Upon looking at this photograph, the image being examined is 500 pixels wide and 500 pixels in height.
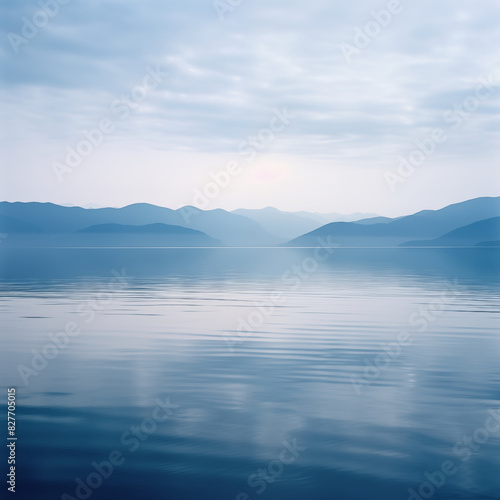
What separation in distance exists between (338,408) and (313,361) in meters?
5.83

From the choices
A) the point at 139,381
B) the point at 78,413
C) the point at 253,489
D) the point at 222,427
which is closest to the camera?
the point at 253,489

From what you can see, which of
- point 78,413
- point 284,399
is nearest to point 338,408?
point 284,399

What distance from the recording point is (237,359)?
21578 millimetres

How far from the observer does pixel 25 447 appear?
1229 centimetres

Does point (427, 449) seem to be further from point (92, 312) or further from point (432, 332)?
point (92, 312)

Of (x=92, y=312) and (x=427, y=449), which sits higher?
(x=92, y=312)

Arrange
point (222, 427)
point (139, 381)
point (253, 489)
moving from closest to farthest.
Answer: point (253, 489) → point (222, 427) → point (139, 381)

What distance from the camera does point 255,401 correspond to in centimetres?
1585

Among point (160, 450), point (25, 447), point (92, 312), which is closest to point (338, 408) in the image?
point (160, 450)

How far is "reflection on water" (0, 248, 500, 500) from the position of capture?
1097 cm

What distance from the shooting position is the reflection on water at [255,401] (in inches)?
432

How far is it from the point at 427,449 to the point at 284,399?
4.52m

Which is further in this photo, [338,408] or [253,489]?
[338,408]

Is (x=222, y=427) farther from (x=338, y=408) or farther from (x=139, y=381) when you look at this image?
(x=139, y=381)
